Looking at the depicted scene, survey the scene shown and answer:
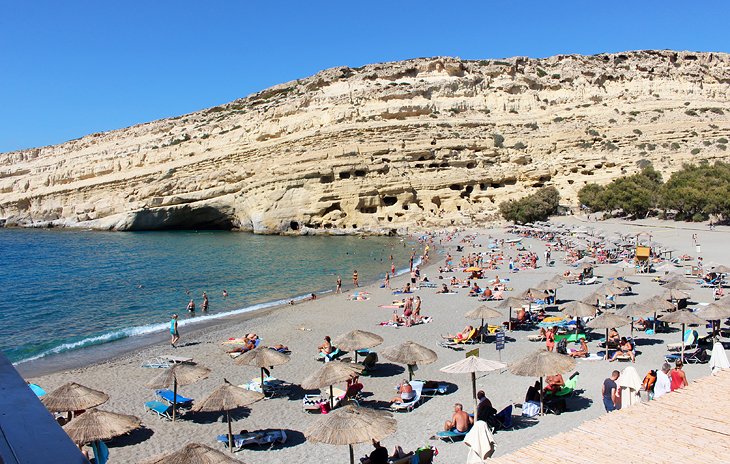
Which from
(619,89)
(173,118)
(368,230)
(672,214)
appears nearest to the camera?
(672,214)

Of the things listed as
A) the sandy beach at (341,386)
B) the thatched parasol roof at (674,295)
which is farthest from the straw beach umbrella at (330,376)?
the thatched parasol roof at (674,295)

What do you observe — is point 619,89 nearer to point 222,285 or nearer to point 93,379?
point 222,285

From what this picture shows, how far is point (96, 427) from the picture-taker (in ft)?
30.3

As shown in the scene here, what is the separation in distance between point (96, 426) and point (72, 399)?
1217 millimetres

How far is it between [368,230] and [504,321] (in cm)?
3603

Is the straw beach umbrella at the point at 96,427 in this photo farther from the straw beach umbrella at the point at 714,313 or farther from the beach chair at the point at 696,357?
the straw beach umbrella at the point at 714,313

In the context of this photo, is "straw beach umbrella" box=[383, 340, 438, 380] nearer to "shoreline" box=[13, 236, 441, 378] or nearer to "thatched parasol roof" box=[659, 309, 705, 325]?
"thatched parasol roof" box=[659, 309, 705, 325]

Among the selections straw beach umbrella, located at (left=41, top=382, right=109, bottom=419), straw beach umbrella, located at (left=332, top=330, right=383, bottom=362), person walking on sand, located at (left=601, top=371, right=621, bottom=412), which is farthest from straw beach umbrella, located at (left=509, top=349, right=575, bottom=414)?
straw beach umbrella, located at (left=41, top=382, right=109, bottom=419)

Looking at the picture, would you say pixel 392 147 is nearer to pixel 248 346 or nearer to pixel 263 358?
pixel 248 346

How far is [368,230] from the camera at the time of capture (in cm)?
5397

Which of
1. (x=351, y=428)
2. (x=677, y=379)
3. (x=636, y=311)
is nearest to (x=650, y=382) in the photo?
(x=677, y=379)

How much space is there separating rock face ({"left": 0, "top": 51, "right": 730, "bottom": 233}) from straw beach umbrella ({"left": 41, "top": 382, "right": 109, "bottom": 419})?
43.8 meters

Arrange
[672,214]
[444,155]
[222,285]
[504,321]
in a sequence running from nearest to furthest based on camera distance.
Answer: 1. [504,321]
2. [222,285]
3. [672,214]
4. [444,155]

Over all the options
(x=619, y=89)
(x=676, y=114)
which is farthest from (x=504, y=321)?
(x=619, y=89)
